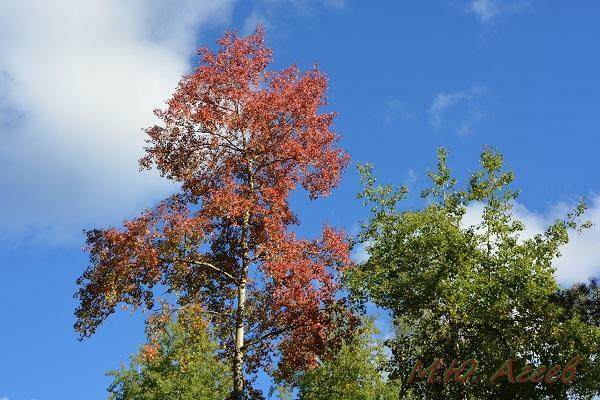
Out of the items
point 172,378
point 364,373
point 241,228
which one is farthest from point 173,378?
point 241,228

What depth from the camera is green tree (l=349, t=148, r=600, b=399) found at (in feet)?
56.4

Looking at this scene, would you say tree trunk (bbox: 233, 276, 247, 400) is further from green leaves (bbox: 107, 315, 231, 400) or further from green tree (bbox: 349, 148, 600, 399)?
green leaves (bbox: 107, 315, 231, 400)

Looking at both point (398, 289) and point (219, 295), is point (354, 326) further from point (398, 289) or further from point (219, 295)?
point (219, 295)

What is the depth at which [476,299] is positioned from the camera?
57.2 ft

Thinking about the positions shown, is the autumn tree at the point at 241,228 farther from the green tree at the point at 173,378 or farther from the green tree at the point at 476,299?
the green tree at the point at 173,378

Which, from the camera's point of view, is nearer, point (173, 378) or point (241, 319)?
point (241, 319)

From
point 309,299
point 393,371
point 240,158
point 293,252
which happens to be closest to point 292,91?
point 240,158

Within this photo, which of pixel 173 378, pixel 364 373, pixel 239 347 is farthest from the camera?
pixel 173 378

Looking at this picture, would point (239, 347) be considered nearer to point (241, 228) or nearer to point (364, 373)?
point (241, 228)

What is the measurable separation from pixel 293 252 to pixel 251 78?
6176 millimetres

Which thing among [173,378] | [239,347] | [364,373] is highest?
[173,378]

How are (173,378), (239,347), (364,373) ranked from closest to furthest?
(239,347)
(364,373)
(173,378)

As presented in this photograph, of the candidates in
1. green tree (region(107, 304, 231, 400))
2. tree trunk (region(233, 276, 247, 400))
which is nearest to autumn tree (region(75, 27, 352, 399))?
tree trunk (region(233, 276, 247, 400))

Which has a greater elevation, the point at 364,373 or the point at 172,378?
the point at 172,378
